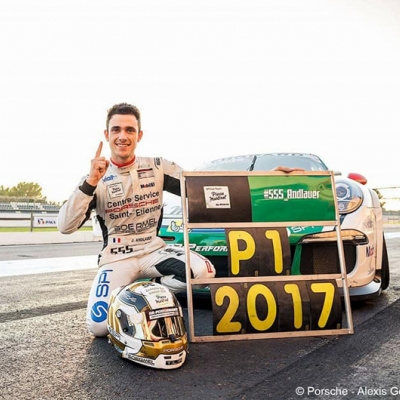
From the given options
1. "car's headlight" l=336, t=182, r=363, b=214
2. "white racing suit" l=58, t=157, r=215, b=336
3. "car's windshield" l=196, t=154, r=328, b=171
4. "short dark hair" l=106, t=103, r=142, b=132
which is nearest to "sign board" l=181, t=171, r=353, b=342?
"white racing suit" l=58, t=157, r=215, b=336

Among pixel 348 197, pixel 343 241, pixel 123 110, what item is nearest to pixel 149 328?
pixel 123 110

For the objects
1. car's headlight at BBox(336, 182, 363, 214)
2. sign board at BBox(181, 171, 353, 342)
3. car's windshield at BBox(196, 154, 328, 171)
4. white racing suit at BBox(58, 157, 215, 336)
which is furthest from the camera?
car's windshield at BBox(196, 154, 328, 171)

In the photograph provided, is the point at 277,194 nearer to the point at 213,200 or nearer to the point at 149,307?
the point at 213,200

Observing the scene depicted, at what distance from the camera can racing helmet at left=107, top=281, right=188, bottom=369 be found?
2.30 metres

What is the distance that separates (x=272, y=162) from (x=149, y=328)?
2.66 metres

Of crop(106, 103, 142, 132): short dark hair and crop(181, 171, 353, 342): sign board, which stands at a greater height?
crop(106, 103, 142, 132): short dark hair

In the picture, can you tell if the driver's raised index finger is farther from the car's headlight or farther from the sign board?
the car's headlight

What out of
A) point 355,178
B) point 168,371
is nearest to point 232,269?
point 168,371

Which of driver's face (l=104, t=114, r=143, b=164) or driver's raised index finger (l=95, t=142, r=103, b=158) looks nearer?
driver's raised index finger (l=95, t=142, r=103, b=158)

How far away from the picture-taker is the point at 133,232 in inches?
127

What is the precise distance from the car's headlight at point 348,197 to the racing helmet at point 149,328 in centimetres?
177

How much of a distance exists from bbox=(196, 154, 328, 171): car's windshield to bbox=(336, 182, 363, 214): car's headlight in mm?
639

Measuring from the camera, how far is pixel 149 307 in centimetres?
239

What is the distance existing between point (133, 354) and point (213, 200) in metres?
1.20
